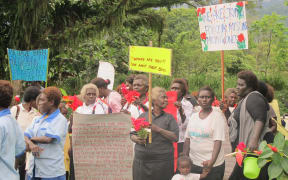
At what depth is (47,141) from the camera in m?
4.72

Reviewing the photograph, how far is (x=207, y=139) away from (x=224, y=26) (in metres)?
2.03

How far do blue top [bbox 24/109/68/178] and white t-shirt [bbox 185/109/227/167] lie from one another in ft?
5.71

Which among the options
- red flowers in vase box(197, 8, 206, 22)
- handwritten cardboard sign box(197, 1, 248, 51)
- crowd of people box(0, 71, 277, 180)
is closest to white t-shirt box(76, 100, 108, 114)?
crowd of people box(0, 71, 277, 180)

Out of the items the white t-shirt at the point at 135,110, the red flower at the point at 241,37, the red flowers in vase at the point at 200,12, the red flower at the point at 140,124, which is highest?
the red flowers in vase at the point at 200,12

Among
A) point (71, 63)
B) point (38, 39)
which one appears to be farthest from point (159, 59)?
point (71, 63)

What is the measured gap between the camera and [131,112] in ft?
20.3

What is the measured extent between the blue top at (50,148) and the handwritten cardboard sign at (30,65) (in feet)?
10.5

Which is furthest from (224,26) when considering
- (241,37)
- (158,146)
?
(158,146)

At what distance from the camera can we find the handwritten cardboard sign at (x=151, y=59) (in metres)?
5.78

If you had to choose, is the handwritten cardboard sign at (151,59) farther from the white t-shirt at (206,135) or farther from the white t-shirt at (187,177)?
the white t-shirt at (187,177)

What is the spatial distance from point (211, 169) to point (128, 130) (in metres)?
1.16

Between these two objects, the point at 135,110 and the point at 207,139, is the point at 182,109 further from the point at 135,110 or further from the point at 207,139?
the point at 207,139

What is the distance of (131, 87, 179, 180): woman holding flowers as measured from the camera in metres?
5.70

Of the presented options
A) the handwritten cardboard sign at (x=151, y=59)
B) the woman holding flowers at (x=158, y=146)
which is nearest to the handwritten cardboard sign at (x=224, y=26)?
the handwritten cardboard sign at (x=151, y=59)
